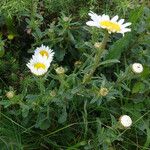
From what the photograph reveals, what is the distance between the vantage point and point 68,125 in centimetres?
173

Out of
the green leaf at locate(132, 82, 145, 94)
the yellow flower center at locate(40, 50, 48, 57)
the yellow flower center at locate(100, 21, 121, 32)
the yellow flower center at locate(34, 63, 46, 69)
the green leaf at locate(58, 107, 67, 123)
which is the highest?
the yellow flower center at locate(40, 50, 48, 57)

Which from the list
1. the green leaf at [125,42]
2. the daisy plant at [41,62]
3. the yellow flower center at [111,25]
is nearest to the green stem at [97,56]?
the yellow flower center at [111,25]

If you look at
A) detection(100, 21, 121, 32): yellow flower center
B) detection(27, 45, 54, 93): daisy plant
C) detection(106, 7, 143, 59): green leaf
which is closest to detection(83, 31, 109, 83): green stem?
detection(100, 21, 121, 32): yellow flower center

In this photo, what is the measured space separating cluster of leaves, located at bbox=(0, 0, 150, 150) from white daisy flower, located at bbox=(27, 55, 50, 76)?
40mm

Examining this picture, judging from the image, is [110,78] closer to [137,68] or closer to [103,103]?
[103,103]

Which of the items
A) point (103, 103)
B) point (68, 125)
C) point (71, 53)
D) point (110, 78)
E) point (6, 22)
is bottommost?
point (68, 125)

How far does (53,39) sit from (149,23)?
45 cm

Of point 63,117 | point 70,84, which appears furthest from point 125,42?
point 63,117

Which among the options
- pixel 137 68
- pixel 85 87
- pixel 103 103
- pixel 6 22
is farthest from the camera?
pixel 6 22

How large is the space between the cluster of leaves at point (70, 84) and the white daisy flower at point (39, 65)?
1.6 inches

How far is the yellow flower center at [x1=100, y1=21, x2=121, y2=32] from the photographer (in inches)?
55.6

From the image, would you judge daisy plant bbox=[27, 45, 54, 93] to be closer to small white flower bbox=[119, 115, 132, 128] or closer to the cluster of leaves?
the cluster of leaves

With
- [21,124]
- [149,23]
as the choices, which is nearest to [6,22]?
[21,124]

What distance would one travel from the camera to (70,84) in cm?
171
